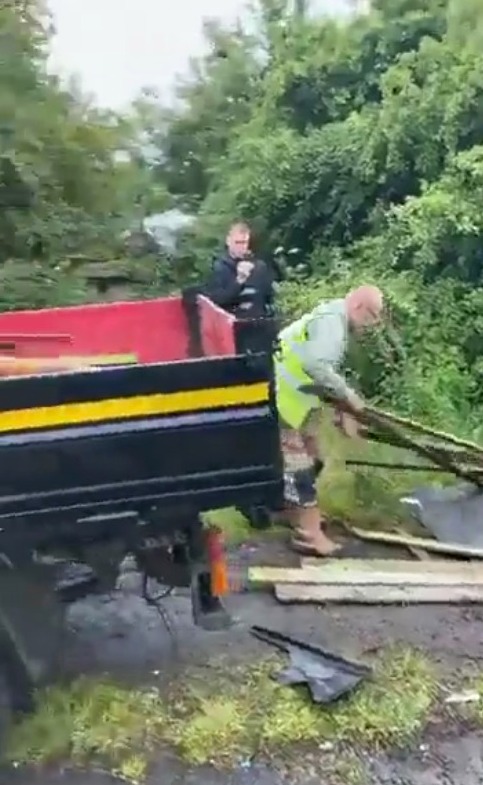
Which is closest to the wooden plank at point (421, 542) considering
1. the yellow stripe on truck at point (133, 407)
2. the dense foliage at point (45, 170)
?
the yellow stripe on truck at point (133, 407)

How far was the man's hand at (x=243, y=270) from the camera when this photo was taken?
6746 millimetres

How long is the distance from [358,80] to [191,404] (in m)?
7.93

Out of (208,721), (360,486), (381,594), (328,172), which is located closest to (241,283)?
(360,486)

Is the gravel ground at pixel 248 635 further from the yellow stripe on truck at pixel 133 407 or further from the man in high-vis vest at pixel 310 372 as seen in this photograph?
the yellow stripe on truck at pixel 133 407

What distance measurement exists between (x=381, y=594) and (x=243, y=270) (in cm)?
225

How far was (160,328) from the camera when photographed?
5508mm

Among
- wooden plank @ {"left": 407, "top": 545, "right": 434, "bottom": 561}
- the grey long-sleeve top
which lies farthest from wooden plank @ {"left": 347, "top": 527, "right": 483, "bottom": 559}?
the grey long-sleeve top

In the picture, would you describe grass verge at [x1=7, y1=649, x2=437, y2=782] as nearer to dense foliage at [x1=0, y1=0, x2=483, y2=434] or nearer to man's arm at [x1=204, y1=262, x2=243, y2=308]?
man's arm at [x1=204, y1=262, x2=243, y2=308]

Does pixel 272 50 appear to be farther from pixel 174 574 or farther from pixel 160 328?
pixel 174 574

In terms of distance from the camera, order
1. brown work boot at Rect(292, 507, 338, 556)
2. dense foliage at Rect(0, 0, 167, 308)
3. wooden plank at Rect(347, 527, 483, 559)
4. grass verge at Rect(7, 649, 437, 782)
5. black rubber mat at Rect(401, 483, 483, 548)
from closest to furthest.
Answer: grass verge at Rect(7, 649, 437, 782) → wooden plank at Rect(347, 527, 483, 559) → brown work boot at Rect(292, 507, 338, 556) → black rubber mat at Rect(401, 483, 483, 548) → dense foliage at Rect(0, 0, 167, 308)

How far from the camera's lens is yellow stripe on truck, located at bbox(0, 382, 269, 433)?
404 cm

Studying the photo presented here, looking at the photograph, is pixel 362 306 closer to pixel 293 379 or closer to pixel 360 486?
pixel 293 379

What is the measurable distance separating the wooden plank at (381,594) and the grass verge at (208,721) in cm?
71

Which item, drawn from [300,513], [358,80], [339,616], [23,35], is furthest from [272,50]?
[339,616]
